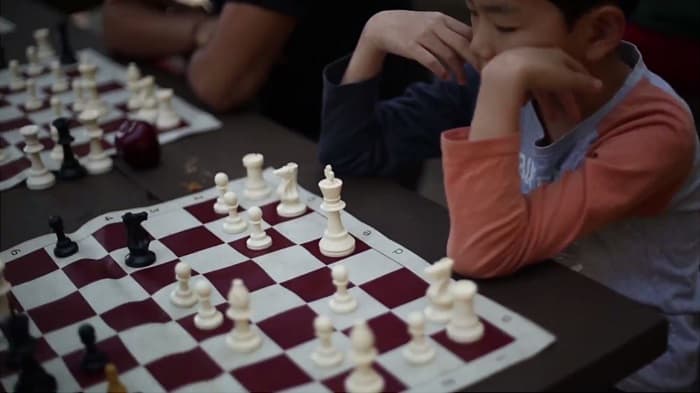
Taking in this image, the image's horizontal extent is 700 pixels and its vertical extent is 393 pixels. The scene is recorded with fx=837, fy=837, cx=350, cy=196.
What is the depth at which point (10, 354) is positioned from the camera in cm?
88

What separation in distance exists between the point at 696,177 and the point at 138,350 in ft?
2.41

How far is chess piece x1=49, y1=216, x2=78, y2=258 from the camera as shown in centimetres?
109

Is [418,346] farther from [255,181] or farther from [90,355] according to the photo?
[255,181]

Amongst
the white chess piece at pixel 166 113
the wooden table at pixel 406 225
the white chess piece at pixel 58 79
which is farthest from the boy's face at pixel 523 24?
the white chess piece at pixel 58 79

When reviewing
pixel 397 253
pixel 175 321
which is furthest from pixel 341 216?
pixel 175 321

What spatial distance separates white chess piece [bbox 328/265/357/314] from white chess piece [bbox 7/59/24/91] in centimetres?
111

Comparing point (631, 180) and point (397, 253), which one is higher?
point (631, 180)

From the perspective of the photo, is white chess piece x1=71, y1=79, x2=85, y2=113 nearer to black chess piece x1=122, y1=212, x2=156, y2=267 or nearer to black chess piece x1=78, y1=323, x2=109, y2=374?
black chess piece x1=122, y1=212, x2=156, y2=267

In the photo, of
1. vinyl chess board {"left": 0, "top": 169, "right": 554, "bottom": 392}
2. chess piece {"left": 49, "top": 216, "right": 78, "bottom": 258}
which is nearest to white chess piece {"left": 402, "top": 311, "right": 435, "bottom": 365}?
vinyl chess board {"left": 0, "top": 169, "right": 554, "bottom": 392}

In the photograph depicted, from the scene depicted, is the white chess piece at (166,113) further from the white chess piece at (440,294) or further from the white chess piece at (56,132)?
the white chess piece at (440,294)

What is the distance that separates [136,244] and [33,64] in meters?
0.96

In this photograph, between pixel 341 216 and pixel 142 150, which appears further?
pixel 142 150

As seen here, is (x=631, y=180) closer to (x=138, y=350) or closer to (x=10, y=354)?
(x=138, y=350)

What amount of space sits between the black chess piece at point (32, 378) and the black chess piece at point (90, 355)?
0.04 metres
